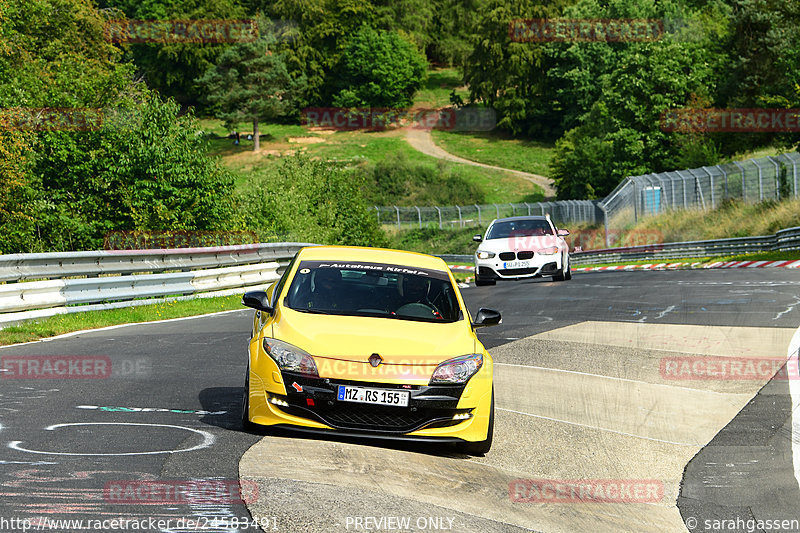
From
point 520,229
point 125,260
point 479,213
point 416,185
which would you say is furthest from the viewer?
point 416,185

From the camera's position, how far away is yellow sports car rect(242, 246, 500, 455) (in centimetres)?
714

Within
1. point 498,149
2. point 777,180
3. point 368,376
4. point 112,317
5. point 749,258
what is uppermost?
point 368,376

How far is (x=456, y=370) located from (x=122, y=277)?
435 inches

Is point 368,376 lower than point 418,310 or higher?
lower

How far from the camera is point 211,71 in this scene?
366 ft

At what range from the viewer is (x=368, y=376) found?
712 cm

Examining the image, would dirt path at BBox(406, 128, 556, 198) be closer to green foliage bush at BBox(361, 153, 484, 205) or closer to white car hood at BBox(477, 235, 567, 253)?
green foliage bush at BBox(361, 153, 484, 205)

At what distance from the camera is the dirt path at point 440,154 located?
92375 mm

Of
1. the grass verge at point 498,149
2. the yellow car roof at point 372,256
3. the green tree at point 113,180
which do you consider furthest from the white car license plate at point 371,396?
the grass verge at point 498,149

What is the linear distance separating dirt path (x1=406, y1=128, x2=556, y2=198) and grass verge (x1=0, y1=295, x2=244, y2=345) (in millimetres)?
69067

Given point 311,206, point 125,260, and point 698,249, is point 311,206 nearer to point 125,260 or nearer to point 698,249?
point 698,249

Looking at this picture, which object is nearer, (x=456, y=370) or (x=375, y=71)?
(x=456, y=370)

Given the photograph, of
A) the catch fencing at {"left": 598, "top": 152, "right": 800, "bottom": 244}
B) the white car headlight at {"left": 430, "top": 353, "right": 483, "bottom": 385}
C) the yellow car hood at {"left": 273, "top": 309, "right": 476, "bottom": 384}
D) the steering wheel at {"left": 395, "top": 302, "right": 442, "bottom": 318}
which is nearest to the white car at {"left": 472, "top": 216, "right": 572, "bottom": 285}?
the steering wheel at {"left": 395, "top": 302, "right": 442, "bottom": 318}

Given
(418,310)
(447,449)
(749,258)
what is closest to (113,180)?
(749,258)
